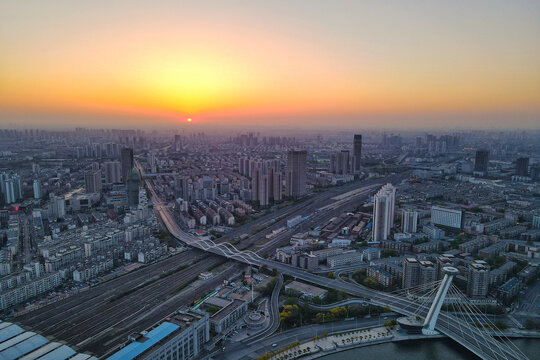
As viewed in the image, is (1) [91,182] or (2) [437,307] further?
(1) [91,182]

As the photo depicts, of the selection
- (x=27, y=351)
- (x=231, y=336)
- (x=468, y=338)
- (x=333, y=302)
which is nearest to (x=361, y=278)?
(x=333, y=302)

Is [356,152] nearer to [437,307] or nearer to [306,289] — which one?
[306,289]

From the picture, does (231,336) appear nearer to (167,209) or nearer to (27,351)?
(27,351)

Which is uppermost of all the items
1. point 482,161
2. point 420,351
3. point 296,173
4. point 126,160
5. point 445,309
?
point 126,160

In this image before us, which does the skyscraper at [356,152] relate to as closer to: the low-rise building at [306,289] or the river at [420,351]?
the low-rise building at [306,289]

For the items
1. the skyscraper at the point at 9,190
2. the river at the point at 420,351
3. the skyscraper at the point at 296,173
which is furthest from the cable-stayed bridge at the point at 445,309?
the skyscraper at the point at 9,190

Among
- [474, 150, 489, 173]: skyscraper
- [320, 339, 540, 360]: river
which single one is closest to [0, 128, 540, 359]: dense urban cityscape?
[320, 339, 540, 360]: river

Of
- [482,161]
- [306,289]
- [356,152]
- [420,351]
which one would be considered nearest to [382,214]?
[306,289]
